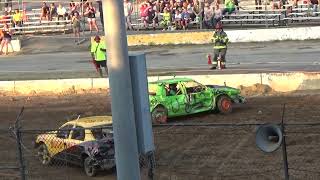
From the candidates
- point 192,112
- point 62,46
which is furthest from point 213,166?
point 62,46

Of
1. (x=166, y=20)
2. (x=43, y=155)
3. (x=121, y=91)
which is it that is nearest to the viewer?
(x=121, y=91)

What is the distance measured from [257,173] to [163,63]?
18.7 meters

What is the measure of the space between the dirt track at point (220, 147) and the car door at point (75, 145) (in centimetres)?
33

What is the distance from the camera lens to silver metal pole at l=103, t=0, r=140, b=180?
5.85 metres

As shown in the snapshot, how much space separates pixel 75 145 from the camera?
15.1 metres

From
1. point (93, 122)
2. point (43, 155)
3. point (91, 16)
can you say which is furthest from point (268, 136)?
point (91, 16)

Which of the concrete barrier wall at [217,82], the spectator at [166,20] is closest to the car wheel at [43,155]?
the concrete barrier wall at [217,82]

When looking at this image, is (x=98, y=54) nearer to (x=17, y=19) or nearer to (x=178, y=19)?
(x=178, y=19)

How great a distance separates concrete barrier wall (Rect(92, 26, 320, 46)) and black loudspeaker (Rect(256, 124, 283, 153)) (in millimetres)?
28210

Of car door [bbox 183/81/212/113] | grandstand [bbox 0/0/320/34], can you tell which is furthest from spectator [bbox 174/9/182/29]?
car door [bbox 183/81/212/113]

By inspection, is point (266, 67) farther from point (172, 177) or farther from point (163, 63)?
point (172, 177)

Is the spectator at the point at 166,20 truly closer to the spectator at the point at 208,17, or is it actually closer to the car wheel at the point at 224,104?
the spectator at the point at 208,17

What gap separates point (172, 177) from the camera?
1405 cm

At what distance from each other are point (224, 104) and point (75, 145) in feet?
23.3
